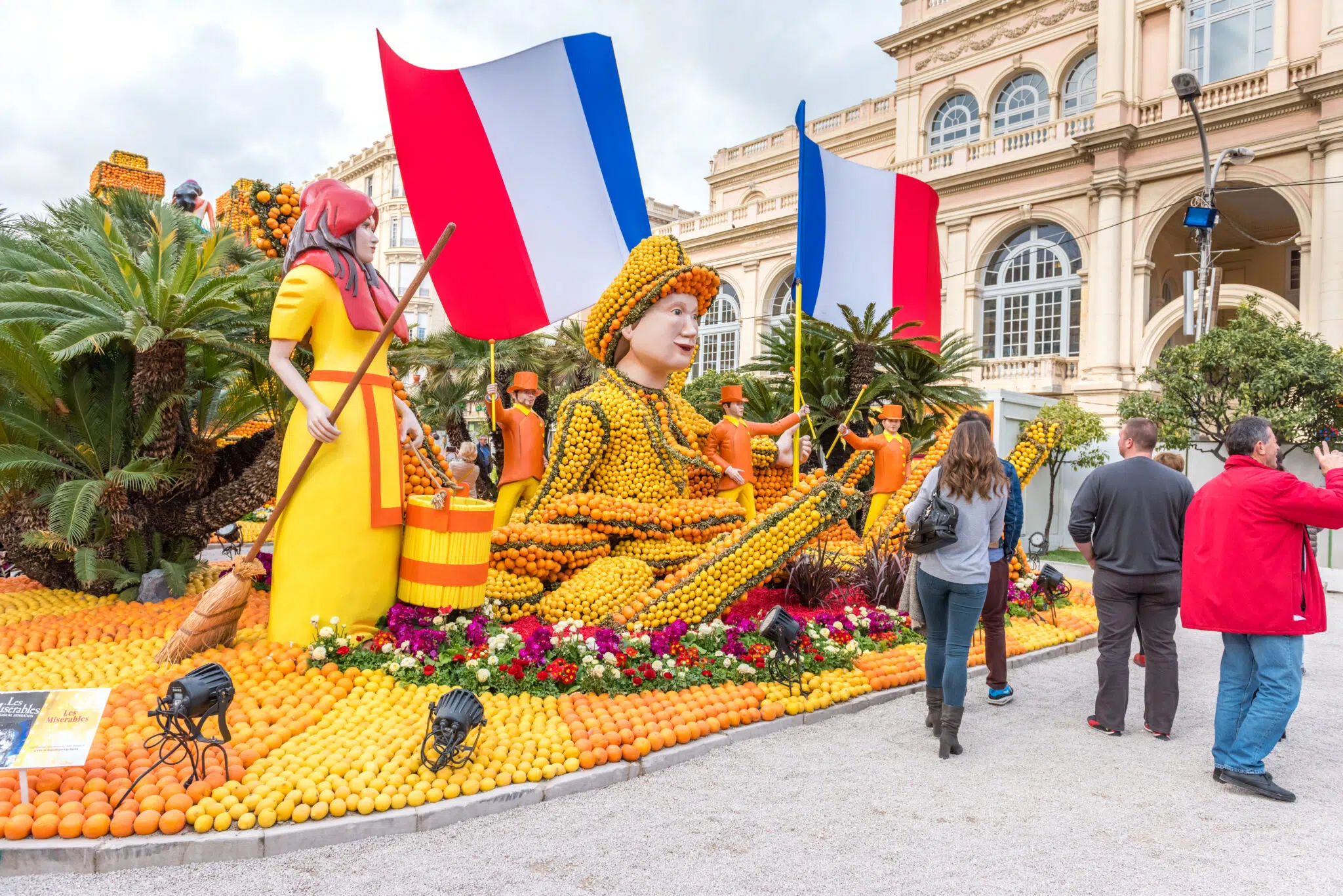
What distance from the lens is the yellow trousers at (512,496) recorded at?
27.1 feet

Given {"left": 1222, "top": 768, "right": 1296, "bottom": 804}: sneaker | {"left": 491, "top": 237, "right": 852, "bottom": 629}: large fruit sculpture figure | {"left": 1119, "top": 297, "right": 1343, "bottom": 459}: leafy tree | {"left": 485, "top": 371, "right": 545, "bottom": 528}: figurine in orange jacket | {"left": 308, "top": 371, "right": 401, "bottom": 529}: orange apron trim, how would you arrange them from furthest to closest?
{"left": 1119, "top": 297, "right": 1343, "bottom": 459}: leafy tree, {"left": 485, "top": 371, "right": 545, "bottom": 528}: figurine in orange jacket, {"left": 491, "top": 237, "right": 852, "bottom": 629}: large fruit sculpture figure, {"left": 308, "top": 371, "right": 401, "bottom": 529}: orange apron trim, {"left": 1222, "top": 768, "right": 1296, "bottom": 804}: sneaker

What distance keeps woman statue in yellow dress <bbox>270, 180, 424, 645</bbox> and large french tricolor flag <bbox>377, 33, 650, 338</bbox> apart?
1498 millimetres

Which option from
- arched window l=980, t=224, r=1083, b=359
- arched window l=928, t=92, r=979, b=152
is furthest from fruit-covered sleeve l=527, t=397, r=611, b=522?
arched window l=928, t=92, r=979, b=152

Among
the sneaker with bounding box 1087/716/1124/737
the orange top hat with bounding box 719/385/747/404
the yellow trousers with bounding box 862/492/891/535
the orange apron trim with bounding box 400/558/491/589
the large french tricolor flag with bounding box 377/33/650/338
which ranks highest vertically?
the large french tricolor flag with bounding box 377/33/650/338

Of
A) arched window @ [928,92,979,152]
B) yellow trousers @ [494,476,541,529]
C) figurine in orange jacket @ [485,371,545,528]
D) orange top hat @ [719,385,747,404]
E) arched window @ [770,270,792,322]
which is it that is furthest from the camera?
arched window @ [770,270,792,322]

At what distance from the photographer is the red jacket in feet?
12.6

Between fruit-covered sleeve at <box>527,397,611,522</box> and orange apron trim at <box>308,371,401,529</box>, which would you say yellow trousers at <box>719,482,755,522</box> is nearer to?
fruit-covered sleeve at <box>527,397,611,522</box>

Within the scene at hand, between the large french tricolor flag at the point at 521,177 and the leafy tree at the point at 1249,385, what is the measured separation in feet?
31.0

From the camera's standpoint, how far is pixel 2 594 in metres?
6.64

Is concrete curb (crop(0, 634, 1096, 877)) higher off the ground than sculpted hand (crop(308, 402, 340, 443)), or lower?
lower

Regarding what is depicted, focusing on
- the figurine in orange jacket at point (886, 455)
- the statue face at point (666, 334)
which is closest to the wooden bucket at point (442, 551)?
the statue face at point (666, 334)

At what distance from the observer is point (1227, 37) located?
21.9 metres

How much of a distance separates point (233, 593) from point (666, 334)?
10.6ft

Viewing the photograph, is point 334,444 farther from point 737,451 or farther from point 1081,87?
point 1081,87
